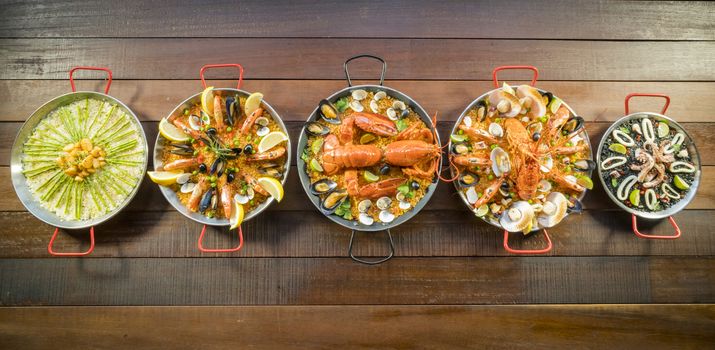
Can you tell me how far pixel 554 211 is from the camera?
2.65 meters

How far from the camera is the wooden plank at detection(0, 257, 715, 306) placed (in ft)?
9.48

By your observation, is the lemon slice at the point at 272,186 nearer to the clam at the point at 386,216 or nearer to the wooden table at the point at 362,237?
the wooden table at the point at 362,237

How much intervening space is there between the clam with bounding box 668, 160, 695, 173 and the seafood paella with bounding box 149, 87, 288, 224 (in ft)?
9.59

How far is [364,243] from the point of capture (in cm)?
293

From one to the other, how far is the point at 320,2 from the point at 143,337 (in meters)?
2.99

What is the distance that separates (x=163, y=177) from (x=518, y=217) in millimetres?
2486

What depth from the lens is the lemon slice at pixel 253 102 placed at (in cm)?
263

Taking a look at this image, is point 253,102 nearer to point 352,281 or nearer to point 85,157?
point 85,157

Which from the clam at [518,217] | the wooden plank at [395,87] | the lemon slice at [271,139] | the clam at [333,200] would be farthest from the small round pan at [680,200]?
the lemon slice at [271,139]

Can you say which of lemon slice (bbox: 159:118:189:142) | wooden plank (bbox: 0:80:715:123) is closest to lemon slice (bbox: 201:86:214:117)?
lemon slice (bbox: 159:118:189:142)

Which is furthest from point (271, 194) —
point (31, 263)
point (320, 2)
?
point (31, 263)

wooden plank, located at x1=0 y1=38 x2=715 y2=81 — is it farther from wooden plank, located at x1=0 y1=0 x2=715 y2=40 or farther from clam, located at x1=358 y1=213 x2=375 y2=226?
clam, located at x1=358 y1=213 x2=375 y2=226

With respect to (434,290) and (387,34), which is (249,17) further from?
(434,290)

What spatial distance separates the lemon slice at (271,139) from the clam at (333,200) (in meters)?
0.52
